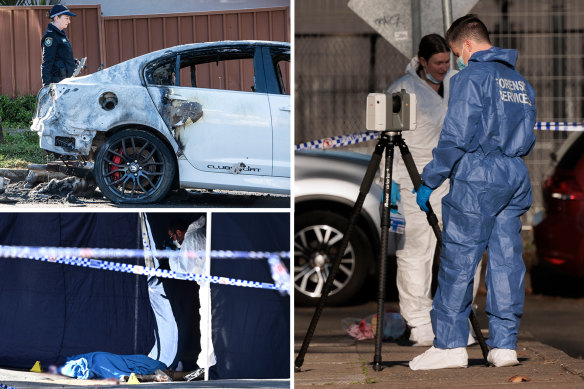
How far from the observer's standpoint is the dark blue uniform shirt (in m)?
4.83

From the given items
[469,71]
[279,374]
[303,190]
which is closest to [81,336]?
[279,374]

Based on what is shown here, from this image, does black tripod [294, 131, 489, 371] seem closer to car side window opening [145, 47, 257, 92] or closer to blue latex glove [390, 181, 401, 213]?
blue latex glove [390, 181, 401, 213]

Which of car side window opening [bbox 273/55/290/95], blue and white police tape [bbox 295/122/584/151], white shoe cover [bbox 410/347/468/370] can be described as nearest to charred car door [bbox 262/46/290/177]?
car side window opening [bbox 273/55/290/95]

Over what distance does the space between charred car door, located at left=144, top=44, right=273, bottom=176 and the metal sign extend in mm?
2946

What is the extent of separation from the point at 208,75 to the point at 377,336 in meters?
1.96

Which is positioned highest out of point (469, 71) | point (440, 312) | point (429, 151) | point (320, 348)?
point (469, 71)

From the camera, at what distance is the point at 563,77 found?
11.9m

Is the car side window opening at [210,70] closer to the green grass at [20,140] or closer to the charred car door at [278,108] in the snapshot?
the charred car door at [278,108]

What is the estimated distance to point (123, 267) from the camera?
543 cm

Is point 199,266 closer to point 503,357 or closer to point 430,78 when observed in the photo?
point 503,357

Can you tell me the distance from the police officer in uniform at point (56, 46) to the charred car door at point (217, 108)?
0.37 m

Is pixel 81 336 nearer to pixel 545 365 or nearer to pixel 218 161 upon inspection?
pixel 218 161

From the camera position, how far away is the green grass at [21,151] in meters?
4.86

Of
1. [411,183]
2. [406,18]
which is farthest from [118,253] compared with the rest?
[406,18]
